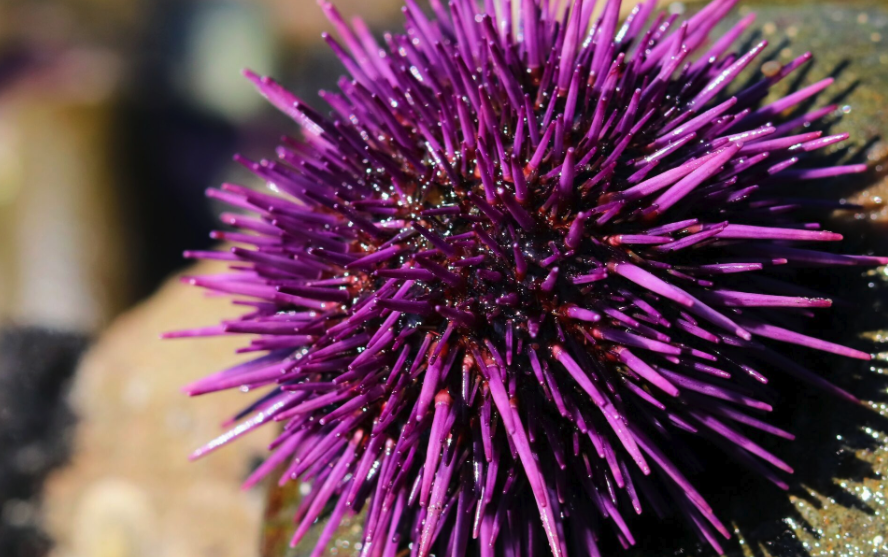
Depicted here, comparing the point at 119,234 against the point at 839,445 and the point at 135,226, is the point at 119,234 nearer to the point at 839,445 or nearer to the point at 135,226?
the point at 135,226

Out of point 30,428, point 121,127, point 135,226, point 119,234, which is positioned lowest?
point 30,428

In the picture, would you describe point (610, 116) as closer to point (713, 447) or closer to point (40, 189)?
point (713, 447)

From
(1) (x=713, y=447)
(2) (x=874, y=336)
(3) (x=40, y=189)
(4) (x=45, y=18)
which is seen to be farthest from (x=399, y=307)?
(4) (x=45, y=18)

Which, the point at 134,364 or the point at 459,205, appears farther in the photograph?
the point at 134,364

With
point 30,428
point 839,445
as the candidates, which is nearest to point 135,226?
point 30,428

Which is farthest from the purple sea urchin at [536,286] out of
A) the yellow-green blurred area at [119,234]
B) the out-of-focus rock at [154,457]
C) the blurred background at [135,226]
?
the yellow-green blurred area at [119,234]

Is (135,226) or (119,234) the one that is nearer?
Answer: (119,234)
